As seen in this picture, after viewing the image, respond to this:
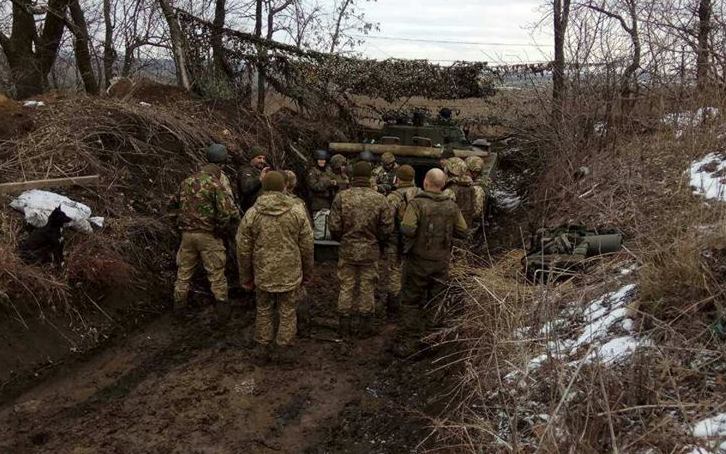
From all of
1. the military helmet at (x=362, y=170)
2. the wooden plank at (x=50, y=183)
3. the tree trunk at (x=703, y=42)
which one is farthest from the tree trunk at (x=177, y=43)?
the tree trunk at (x=703, y=42)

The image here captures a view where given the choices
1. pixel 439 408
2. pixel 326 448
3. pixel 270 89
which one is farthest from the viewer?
pixel 270 89

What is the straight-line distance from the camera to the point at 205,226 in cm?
683

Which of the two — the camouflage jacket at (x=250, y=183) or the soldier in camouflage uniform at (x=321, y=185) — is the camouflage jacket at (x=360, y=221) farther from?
the soldier in camouflage uniform at (x=321, y=185)

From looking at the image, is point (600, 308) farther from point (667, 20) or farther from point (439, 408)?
point (667, 20)

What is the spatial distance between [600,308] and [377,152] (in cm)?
700

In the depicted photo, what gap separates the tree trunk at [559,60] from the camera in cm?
1222

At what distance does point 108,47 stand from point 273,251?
54.0 feet

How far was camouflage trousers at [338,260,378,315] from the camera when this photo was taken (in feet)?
22.3

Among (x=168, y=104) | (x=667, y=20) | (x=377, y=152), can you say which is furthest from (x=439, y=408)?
(x=667, y=20)

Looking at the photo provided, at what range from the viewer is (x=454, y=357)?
5859 mm

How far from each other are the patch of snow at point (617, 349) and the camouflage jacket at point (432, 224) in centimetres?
263

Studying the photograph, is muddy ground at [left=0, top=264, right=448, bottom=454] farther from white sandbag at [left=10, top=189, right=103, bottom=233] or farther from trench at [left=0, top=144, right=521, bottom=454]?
white sandbag at [left=10, top=189, right=103, bottom=233]

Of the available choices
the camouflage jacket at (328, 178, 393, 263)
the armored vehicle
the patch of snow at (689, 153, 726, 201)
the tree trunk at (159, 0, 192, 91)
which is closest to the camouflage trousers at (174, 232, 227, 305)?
the camouflage jacket at (328, 178, 393, 263)

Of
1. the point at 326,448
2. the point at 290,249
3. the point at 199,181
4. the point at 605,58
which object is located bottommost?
the point at 326,448
